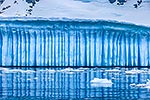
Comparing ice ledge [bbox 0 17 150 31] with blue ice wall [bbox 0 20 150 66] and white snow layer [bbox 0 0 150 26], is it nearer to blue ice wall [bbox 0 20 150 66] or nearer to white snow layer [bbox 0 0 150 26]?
blue ice wall [bbox 0 20 150 66]

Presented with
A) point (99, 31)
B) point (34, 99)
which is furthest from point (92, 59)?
point (34, 99)

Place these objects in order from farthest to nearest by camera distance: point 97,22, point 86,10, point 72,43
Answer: point 86,10
point 97,22
point 72,43

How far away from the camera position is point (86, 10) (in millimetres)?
30250

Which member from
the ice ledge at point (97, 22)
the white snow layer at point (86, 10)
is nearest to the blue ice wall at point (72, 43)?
the ice ledge at point (97, 22)

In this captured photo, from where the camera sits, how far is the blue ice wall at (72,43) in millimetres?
27141

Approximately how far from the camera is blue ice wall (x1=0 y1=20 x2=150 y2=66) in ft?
89.0

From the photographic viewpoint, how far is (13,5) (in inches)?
1191

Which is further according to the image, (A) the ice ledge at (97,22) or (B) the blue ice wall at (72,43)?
(A) the ice ledge at (97,22)

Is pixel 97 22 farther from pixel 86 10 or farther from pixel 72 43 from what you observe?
pixel 86 10

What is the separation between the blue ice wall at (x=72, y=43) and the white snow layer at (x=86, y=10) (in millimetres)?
1285

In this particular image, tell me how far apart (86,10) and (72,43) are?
3.52m

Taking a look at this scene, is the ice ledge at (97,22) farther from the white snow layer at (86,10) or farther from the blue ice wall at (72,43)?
the white snow layer at (86,10)

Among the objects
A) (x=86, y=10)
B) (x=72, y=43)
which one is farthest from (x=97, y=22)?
(x=86, y=10)

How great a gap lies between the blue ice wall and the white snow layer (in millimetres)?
1285
